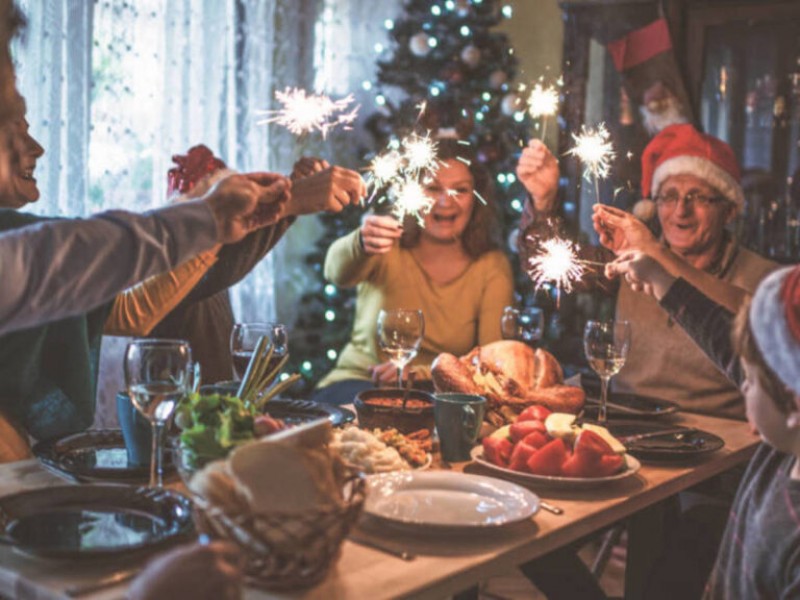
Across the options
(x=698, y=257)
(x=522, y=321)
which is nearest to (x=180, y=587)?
(x=522, y=321)

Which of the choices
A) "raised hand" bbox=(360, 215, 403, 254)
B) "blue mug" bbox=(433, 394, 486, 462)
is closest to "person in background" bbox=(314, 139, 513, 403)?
"raised hand" bbox=(360, 215, 403, 254)

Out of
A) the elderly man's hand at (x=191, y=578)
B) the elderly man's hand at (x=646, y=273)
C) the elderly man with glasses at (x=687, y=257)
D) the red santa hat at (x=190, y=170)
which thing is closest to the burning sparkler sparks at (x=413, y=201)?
the elderly man with glasses at (x=687, y=257)

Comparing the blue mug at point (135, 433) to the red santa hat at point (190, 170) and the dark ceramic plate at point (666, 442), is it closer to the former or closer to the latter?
the dark ceramic plate at point (666, 442)

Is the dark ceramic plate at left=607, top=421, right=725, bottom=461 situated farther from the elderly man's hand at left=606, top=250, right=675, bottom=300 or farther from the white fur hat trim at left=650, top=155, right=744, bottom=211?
the white fur hat trim at left=650, top=155, right=744, bottom=211

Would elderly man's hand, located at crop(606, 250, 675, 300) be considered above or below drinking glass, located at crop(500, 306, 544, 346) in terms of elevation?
above

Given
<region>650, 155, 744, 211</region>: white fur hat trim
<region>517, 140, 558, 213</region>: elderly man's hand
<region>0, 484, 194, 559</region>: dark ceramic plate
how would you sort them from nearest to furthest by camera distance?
<region>0, 484, 194, 559</region>: dark ceramic plate
<region>517, 140, 558, 213</region>: elderly man's hand
<region>650, 155, 744, 211</region>: white fur hat trim

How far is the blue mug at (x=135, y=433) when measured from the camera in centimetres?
161

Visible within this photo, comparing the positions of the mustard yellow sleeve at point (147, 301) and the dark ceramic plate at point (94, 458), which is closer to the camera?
the dark ceramic plate at point (94, 458)

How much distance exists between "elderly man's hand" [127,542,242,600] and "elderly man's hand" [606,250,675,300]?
1.24m

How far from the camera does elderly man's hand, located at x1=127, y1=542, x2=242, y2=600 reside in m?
0.94

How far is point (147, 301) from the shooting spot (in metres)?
2.38

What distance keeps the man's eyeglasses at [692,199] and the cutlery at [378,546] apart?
2057 millimetres

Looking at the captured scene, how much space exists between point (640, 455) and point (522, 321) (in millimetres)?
509

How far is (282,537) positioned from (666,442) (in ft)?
3.49
